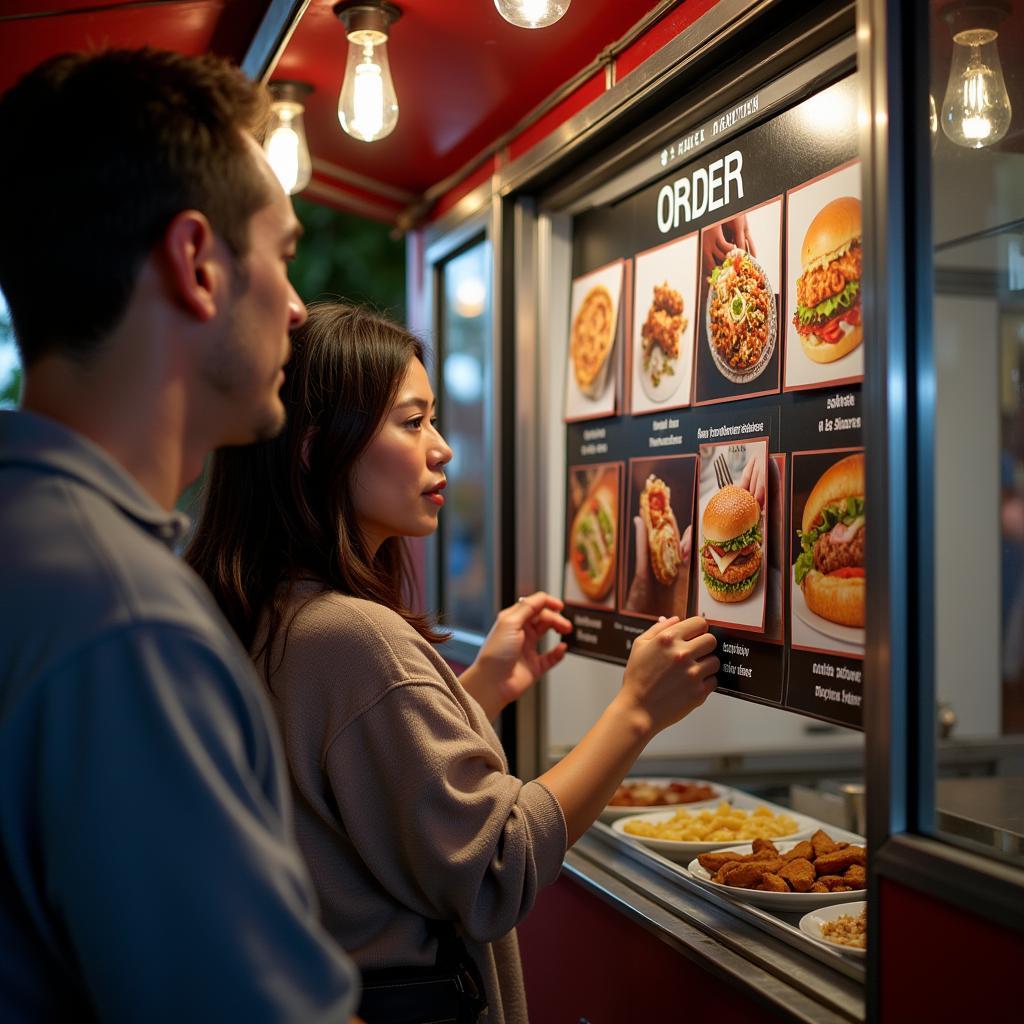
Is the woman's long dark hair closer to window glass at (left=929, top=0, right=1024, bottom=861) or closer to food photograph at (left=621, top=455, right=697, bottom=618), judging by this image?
food photograph at (left=621, top=455, right=697, bottom=618)

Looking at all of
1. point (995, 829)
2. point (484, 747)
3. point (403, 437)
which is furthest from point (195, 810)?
point (995, 829)

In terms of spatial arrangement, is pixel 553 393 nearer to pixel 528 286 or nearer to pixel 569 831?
pixel 528 286

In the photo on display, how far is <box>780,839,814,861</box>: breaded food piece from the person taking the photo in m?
2.25

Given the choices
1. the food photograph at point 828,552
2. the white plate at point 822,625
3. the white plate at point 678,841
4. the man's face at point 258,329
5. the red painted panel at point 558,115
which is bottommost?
the white plate at point 678,841

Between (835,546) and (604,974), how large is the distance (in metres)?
1.12

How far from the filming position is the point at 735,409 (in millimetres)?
2090

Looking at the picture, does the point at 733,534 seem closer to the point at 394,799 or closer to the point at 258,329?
the point at 394,799

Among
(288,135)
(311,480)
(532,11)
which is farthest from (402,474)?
(288,135)

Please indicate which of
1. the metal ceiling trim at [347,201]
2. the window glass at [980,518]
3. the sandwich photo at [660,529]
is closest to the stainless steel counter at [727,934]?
the sandwich photo at [660,529]

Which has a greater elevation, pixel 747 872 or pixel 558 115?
pixel 558 115

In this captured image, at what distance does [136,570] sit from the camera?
901 mm

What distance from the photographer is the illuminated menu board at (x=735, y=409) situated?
1.80 meters

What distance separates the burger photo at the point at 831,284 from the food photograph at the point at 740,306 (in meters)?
0.08

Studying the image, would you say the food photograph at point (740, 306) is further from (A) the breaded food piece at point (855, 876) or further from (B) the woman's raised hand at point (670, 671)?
(A) the breaded food piece at point (855, 876)
